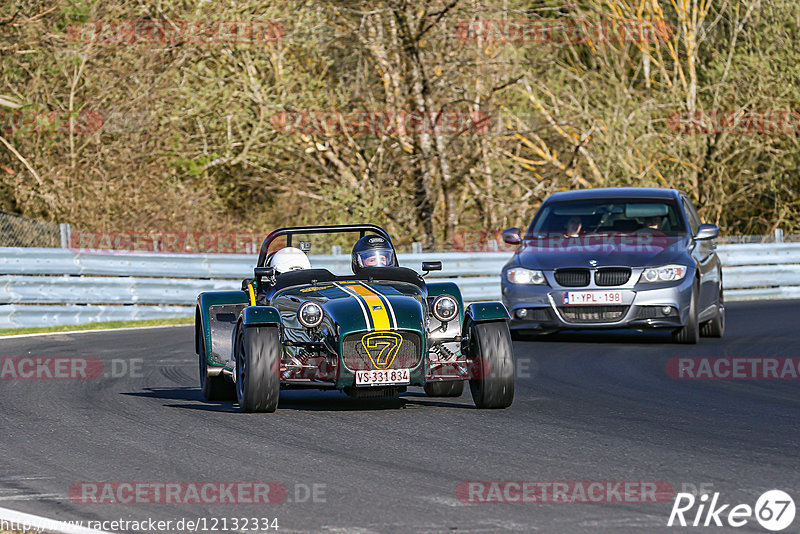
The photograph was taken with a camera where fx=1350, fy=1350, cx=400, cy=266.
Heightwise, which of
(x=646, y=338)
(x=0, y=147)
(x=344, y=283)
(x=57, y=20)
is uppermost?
(x=57, y=20)

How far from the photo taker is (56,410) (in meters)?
9.34

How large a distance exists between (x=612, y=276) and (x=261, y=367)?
20.2ft

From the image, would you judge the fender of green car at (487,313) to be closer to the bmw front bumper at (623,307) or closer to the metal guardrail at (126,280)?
the bmw front bumper at (623,307)

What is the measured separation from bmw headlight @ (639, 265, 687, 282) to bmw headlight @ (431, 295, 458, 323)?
5.02m

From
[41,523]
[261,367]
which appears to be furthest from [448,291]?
[41,523]

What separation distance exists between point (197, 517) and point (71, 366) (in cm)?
734

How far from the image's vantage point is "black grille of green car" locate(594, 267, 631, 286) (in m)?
13.9

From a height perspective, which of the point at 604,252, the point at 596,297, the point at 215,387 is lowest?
the point at 215,387

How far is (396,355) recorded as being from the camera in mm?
8633

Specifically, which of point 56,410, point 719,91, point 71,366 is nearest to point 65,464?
point 56,410

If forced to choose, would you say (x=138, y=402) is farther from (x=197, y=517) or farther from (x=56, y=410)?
(x=197, y=517)

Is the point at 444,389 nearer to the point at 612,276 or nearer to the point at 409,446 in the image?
the point at 409,446

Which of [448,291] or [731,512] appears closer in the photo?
[731,512]

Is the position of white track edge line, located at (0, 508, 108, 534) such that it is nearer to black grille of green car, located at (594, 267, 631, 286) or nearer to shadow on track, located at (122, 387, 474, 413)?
shadow on track, located at (122, 387, 474, 413)
